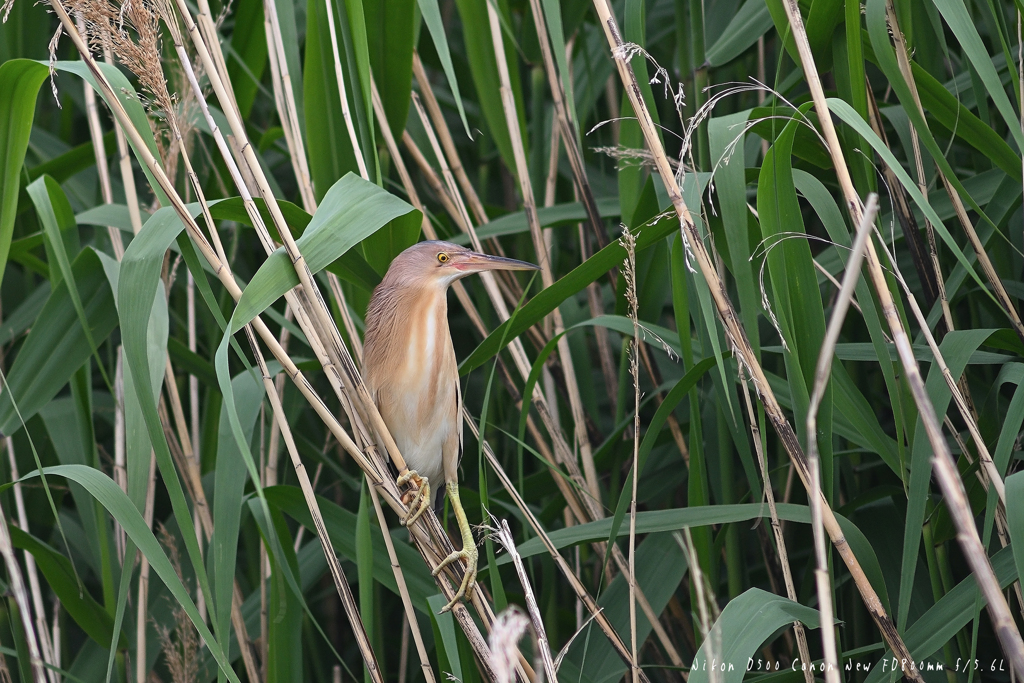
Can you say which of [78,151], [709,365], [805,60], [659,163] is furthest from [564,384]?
[78,151]

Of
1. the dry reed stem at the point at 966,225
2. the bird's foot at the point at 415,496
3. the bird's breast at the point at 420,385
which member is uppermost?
the dry reed stem at the point at 966,225

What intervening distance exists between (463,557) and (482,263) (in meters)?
0.52

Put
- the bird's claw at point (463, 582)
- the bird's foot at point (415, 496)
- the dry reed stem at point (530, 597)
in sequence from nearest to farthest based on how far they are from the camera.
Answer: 1. the dry reed stem at point (530, 597)
2. the bird's claw at point (463, 582)
3. the bird's foot at point (415, 496)

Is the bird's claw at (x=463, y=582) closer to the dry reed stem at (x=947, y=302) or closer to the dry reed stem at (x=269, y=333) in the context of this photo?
the dry reed stem at (x=269, y=333)

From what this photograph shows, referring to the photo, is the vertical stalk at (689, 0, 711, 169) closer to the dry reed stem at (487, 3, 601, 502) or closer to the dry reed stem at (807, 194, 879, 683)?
the dry reed stem at (487, 3, 601, 502)

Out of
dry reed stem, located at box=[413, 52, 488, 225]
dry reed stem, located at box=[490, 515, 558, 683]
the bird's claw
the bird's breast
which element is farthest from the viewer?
dry reed stem, located at box=[413, 52, 488, 225]

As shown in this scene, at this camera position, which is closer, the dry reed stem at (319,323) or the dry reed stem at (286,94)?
the dry reed stem at (319,323)

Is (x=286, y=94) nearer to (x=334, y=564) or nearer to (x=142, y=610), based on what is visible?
(x=334, y=564)

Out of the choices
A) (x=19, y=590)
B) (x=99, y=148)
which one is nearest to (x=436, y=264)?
(x=99, y=148)

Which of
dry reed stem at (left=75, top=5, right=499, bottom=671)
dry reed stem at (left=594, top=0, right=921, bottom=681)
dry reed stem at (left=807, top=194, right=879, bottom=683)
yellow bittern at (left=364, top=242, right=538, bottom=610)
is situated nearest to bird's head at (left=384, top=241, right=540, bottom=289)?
yellow bittern at (left=364, top=242, right=538, bottom=610)

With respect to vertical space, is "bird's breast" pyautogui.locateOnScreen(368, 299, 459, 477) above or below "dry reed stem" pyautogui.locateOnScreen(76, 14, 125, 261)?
below

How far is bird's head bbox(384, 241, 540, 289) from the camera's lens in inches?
59.1

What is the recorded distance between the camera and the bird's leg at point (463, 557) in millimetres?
1196

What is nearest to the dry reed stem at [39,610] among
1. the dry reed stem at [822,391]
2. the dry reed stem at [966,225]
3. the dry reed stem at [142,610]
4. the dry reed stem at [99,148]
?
the dry reed stem at [142,610]
